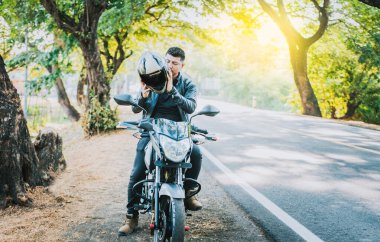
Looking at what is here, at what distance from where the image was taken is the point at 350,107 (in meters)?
23.7

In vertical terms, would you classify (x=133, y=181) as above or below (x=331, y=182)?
above

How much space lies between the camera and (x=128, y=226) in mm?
4414

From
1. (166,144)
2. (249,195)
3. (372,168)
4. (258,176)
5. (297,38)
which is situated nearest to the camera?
(166,144)

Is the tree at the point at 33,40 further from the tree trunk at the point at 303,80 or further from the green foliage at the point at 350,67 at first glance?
the green foliage at the point at 350,67

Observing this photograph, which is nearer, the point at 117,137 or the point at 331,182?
the point at 331,182

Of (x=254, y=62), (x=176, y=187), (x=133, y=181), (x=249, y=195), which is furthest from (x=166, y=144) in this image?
(x=254, y=62)

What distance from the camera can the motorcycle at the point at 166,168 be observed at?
11.6ft

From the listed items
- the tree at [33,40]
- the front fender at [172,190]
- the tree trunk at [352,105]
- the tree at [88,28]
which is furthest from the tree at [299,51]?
the front fender at [172,190]

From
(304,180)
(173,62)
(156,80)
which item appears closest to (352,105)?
(304,180)

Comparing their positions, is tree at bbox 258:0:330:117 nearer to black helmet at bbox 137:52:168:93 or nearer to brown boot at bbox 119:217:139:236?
brown boot at bbox 119:217:139:236

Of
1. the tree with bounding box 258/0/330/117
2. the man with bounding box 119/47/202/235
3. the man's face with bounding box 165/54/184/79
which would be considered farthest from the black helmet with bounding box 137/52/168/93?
the tree with bounding box 258/0/330/117

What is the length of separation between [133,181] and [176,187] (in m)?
0.80

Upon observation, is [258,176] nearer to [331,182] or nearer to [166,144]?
[331,182]

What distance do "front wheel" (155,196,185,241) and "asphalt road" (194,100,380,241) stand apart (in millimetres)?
1302
